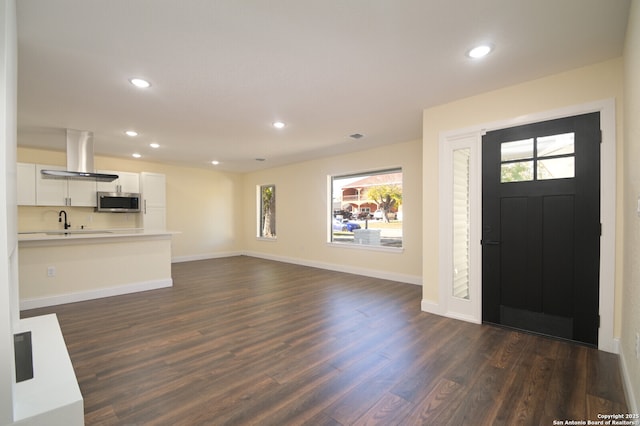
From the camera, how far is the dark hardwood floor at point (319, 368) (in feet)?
6.10

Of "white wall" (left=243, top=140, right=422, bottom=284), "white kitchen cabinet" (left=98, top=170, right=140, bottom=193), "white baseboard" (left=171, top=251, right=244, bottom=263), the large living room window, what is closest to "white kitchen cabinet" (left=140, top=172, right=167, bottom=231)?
"white kitchen cabinet" (left=98, top=170, right=140, bottom=193)

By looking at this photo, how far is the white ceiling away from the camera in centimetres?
195

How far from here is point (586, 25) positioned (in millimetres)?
2100

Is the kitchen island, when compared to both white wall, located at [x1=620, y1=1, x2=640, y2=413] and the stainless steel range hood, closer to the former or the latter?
the stainless steel range hood

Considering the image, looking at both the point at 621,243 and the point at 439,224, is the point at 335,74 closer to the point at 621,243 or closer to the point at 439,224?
the point at 439,224

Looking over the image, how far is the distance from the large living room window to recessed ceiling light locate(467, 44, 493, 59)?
318 centimetres

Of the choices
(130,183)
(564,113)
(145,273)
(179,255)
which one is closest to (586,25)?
(564,113)

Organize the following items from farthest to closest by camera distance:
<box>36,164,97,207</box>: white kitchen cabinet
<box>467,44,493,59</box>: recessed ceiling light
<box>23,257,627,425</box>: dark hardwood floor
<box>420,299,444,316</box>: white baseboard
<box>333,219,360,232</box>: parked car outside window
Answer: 1. <box>333,219,360,232</box>: parked car outside window
2. <box>36,164,97,207</box>: white kitchen cabinet
3. <box>420,299,444,316</box>: white baseboard
4. <box>467,44,493,59</box>: recessed ceiling light
5. <box>23,257,627,425</box>: dark hardwood floor

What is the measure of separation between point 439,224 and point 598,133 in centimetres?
166

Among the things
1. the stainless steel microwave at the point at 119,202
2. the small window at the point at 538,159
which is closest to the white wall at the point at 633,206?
the small window at the point at 538,159

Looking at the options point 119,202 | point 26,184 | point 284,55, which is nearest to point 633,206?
point 284,55

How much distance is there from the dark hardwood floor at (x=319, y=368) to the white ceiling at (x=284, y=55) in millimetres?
2570

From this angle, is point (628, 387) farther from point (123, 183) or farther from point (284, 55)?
point (123, 183)

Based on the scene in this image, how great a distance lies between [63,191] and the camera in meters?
5.74
